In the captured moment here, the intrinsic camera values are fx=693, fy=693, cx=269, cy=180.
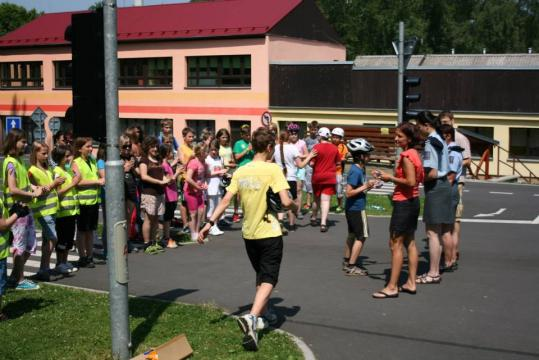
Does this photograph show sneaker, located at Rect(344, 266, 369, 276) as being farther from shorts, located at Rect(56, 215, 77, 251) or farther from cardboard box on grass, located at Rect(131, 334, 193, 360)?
shorts, located at Rect(56, 215, 77, 251)

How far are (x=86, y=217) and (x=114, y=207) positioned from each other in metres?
4.22

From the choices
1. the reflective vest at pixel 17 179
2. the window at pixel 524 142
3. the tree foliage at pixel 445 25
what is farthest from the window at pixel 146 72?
the reflective vest at pixel 17 179

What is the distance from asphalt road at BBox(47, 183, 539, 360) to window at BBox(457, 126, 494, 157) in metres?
18.7

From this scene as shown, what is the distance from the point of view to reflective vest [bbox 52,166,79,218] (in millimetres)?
9438

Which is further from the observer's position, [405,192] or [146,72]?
[146,72]

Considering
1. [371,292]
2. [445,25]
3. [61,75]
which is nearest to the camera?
[371,292]

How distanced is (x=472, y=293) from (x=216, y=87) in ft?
102

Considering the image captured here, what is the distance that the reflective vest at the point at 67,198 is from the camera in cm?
944

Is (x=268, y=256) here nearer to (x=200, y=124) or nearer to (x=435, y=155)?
(x=435, y=155)

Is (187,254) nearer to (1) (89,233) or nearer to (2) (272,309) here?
(1) (89,233)

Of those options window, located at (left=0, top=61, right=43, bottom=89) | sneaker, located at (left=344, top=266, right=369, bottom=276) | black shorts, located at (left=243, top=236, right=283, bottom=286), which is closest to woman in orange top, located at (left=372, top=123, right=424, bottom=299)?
sneaker, located at (left=344, top=266, right=369, bottom=276)

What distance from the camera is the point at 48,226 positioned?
899 cm

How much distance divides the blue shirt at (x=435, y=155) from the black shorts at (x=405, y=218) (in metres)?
0.71

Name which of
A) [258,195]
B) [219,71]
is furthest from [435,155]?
[219,71]
